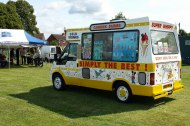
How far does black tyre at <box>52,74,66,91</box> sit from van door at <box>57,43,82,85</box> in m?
0.30

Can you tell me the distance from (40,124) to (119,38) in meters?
4.12

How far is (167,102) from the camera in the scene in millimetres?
10359

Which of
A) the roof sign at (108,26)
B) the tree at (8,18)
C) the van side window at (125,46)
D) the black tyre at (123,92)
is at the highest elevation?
the tree at (8,18)

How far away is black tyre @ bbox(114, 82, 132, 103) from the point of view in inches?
392

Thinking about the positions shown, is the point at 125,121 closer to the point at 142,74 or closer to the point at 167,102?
the point at 142,74

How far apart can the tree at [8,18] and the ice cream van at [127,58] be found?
46379 millimetres

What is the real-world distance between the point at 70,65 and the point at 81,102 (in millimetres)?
2145

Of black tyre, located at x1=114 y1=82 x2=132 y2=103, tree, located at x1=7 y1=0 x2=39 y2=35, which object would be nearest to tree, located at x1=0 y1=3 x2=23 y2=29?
tree, located at x1=7 y1=0 x2=39 y2=35

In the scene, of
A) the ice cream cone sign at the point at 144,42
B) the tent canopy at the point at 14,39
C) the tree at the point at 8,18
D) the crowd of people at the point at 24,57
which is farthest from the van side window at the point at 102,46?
the tree at the point at 8,18

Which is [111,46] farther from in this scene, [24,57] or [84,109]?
[24,57]

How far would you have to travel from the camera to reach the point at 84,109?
365 inches

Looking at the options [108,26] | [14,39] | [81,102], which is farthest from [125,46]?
[14,39]

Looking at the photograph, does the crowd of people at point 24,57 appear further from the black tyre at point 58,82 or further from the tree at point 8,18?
the tree at point 8,18

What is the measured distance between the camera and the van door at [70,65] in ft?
38.5
